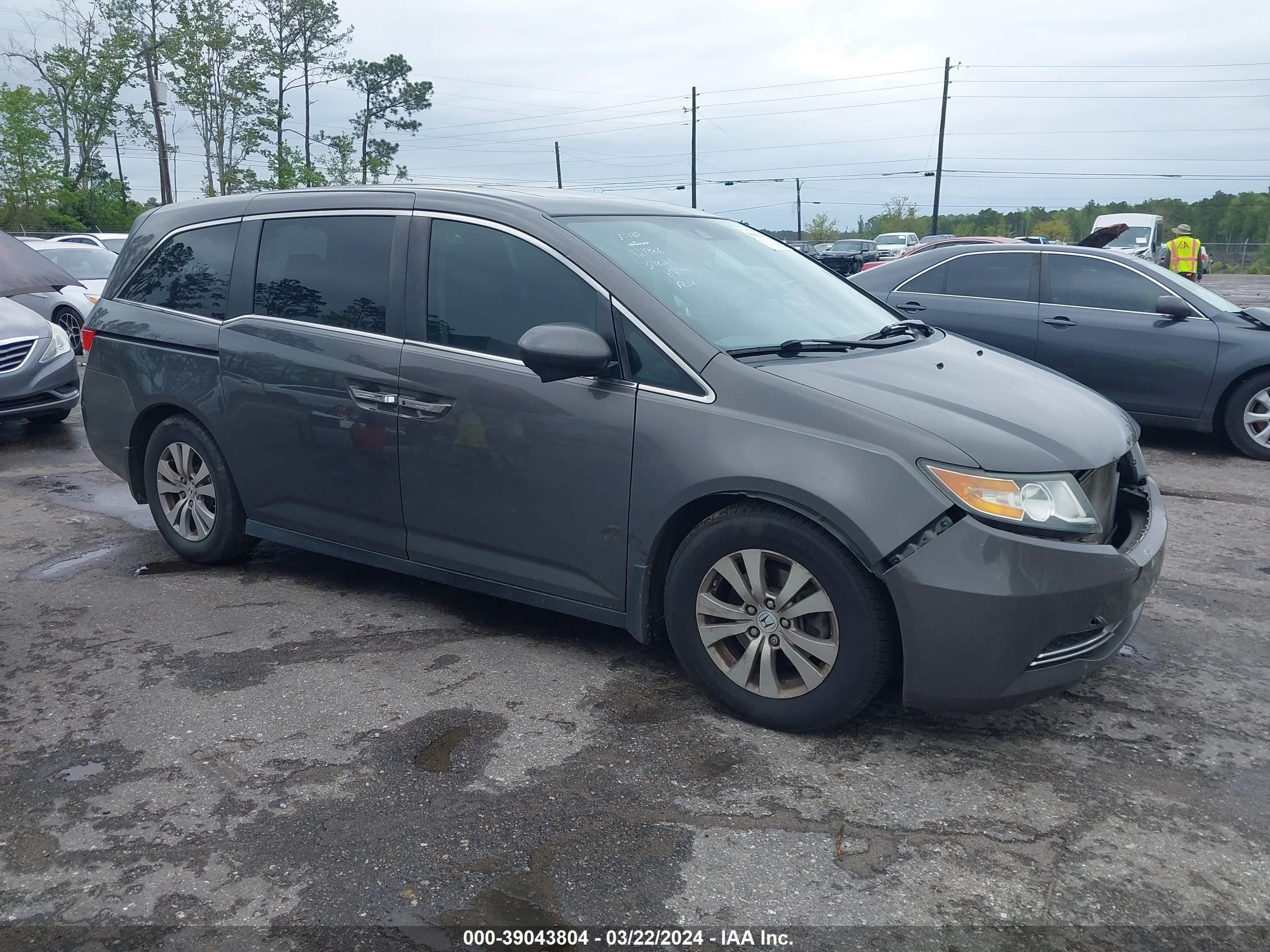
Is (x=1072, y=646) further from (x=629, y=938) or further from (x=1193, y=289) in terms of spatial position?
(x=1193, y=289)

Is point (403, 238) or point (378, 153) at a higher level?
point (378, 153)

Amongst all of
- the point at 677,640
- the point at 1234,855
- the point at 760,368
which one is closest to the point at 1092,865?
the point at 1234,855

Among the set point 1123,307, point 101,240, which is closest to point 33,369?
point 1123,307

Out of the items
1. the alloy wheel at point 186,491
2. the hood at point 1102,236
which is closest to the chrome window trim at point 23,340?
the alloy wheel at point 186,491

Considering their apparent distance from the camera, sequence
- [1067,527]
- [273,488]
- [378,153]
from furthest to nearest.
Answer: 1. [378,153]
2. [273,488]
3. [1067,527]

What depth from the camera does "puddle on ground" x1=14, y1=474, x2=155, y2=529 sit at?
251 inches

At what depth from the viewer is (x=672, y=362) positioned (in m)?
3.59

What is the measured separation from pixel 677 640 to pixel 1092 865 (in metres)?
1.43

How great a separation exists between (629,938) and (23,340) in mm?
8409

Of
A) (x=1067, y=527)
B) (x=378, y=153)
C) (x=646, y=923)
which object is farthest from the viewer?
(x=378, y=153)

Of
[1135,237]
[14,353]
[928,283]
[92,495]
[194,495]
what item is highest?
[1135,237]

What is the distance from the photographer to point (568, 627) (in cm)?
442

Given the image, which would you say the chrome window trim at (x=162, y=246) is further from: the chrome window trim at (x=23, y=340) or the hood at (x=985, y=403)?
the chrome window trim at (x=23, y=340)

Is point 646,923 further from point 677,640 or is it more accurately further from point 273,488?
point 273,488
